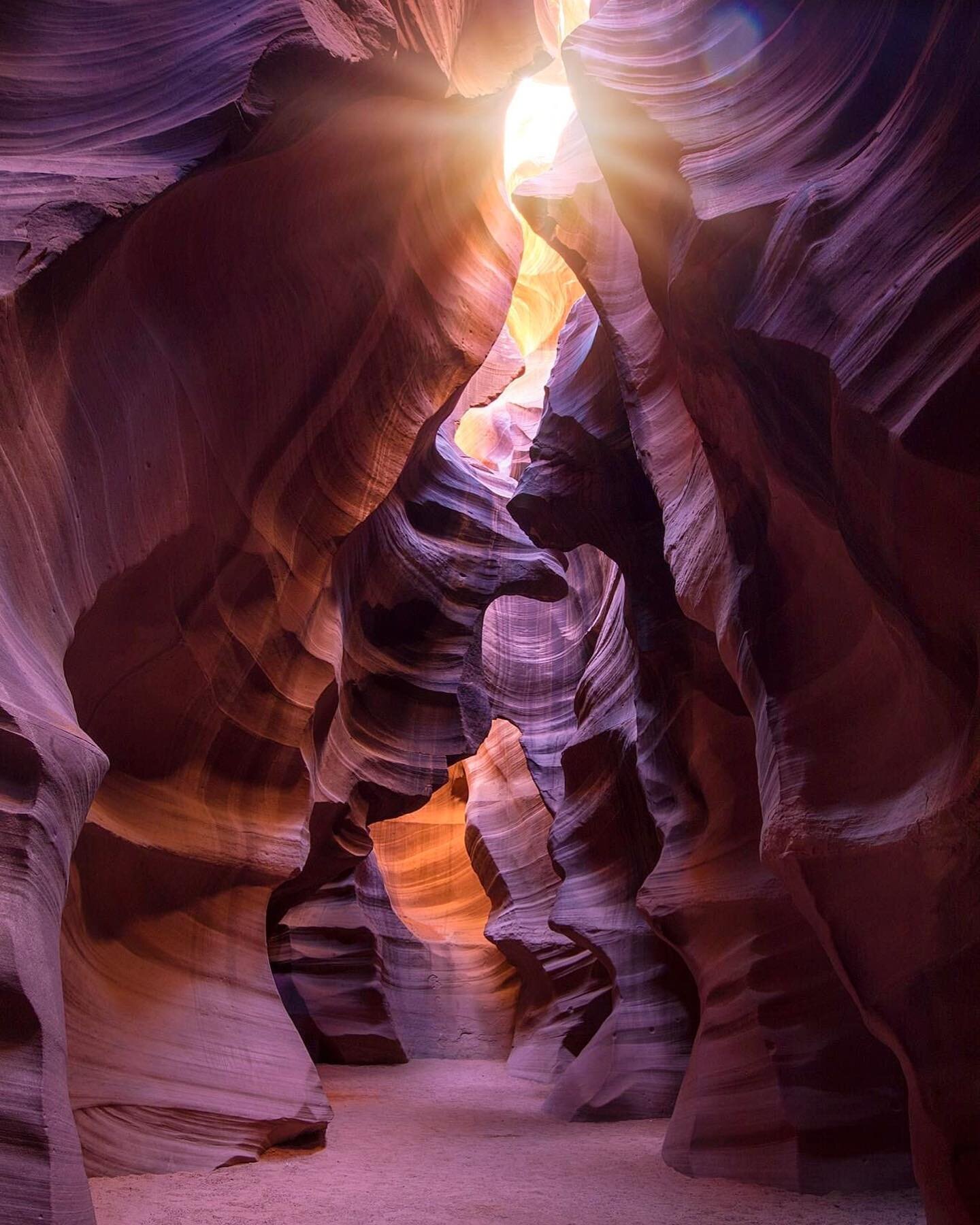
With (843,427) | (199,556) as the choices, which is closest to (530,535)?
(199,556)

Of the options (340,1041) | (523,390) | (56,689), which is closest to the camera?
(56,689)

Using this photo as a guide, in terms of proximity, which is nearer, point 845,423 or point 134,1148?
point 845,423

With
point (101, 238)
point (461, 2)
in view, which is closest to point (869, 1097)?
point (101, 238)

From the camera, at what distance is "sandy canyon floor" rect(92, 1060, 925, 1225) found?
444 cm

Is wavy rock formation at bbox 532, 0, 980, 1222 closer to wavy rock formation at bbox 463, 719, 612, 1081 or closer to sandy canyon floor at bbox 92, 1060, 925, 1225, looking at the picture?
sandy canyon floor at bbox 92, 1060, 925, 1225

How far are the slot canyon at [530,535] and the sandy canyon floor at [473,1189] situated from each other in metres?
0.05

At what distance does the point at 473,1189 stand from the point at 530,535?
498cm

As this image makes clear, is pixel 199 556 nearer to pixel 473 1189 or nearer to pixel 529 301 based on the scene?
pixel 473 1189

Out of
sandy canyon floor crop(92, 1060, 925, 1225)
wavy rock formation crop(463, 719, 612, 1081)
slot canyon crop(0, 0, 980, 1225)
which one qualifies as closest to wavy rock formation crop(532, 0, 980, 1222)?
slot canyon crop(0, 0, 980, 1225)

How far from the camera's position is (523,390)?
18.8 m

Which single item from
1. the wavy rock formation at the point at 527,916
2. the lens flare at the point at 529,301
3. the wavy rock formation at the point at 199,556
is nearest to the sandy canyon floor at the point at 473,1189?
the wavy rock formation at the point at 199,556

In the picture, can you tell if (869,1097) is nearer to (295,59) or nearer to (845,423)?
(845,423)

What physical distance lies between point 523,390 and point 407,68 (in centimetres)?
1382

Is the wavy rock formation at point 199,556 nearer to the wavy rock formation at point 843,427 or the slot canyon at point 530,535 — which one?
the slot canyon at point 530,535
